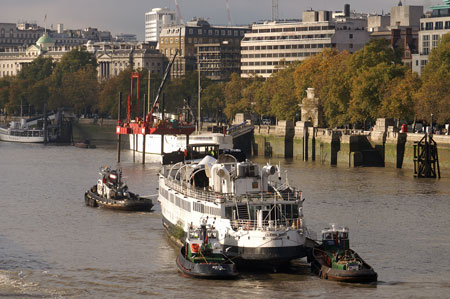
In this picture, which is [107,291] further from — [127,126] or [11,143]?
[11,143]

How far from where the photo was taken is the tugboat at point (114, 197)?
81562mm

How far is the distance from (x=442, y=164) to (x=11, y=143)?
3438 inches

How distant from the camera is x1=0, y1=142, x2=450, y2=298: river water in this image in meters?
56.2

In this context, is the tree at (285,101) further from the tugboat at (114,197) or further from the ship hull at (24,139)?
the tugboat at (114,197)

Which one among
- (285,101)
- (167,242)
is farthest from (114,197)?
(285,101)

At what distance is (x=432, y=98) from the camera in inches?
4751

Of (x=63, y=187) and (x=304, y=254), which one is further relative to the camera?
(x=63, y=187)

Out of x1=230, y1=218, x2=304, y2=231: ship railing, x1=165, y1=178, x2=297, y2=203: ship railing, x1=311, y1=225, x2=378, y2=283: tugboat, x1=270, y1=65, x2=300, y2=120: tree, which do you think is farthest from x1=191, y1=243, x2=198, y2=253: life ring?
x1=270, y1=65, x2=300, y2=120: tree

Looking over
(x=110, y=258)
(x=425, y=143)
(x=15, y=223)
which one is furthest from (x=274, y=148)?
(x=110, y=258)

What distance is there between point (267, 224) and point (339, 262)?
4.17 metres

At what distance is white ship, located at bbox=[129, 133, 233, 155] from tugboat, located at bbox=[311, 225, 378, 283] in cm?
6995

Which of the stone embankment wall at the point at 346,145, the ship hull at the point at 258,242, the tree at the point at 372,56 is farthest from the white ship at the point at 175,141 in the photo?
the ship hull at the point at 258,242

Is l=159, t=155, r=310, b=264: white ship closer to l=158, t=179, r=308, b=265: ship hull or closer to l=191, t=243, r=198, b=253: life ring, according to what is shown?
l=158, t=179, r=308, b=265: ship hull

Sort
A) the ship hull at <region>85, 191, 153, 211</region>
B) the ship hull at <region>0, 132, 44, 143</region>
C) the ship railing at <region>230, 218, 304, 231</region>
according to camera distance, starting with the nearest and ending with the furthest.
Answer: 1. the ship railing at <region>230, 218, 304, 231</region>
2. the ship hull at <region>85, 191, 153, 211</region>
3. the ship hull at <region>0, 132, 44, 143</region>
